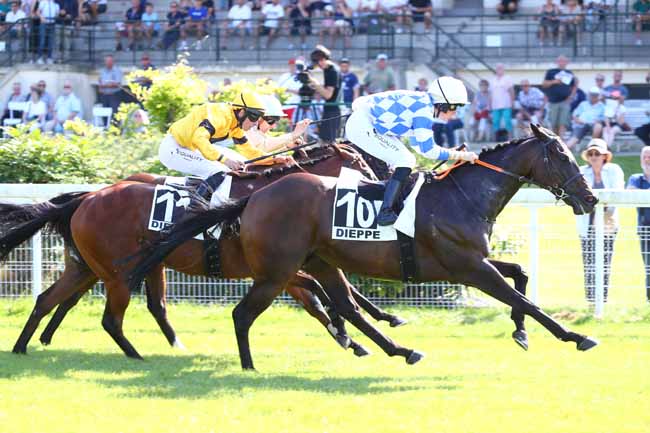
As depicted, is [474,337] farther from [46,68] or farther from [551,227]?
[46,68]

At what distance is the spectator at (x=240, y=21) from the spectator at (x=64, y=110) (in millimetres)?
3254

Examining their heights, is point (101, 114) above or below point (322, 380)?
above

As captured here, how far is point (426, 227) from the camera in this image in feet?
26.0

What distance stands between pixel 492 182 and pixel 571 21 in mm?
13409

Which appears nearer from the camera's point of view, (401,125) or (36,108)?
(401,125)

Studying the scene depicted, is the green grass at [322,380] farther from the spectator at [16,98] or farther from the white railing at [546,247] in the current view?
the spectator at [16,98]

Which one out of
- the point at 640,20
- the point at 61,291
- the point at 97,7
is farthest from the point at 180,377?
the point at 97,7

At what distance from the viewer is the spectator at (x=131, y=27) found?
75.4ft

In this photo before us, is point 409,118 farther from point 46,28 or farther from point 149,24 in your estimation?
point 46,28

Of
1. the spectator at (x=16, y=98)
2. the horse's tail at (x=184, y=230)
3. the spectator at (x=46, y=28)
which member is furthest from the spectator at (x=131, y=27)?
the horse's tail at (x=184, y=230)

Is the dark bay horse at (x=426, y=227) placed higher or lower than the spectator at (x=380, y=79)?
lower

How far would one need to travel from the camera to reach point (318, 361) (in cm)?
855

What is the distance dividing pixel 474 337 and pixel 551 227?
138cm

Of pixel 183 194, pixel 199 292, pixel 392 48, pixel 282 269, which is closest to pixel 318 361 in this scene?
pixel 282 269
